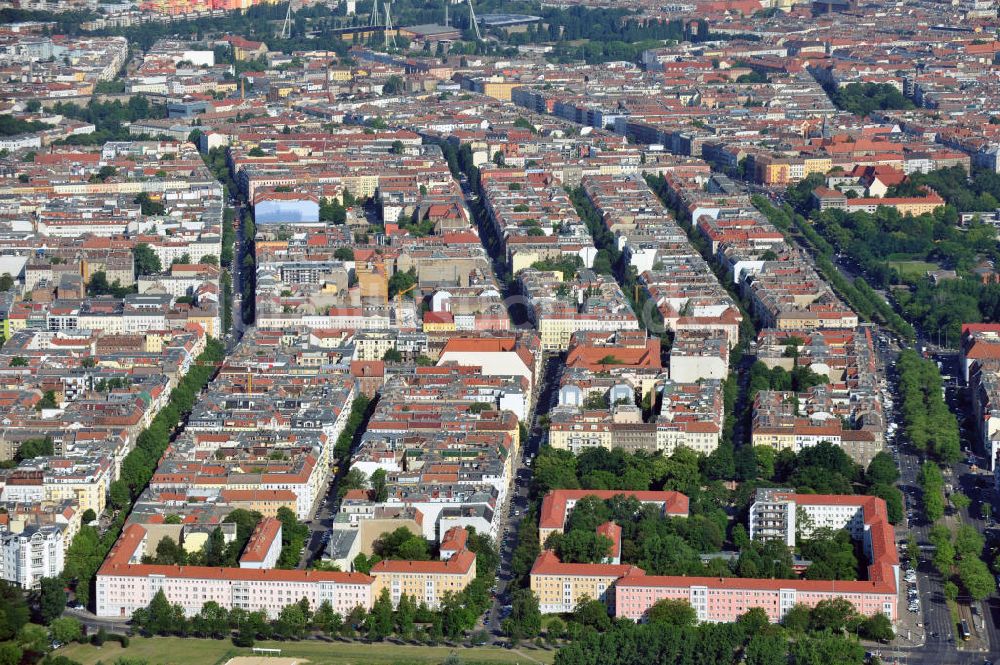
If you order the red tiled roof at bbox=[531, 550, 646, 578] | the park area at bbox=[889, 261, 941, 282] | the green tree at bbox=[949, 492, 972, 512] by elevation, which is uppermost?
the park area at bbox=[889, 261, 941, 282]

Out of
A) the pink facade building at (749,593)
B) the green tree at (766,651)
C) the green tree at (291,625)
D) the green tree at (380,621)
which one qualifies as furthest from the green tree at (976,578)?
the green tree at (291,625)

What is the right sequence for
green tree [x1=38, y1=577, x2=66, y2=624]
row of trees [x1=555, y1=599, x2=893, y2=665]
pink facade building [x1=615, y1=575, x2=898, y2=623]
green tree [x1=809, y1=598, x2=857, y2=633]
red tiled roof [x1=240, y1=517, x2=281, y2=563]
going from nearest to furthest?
row of trees [x1=555, y1=599, x2=893, y2=665] < green tree [x1=809, y1=598, x2=857, y2=633] < pink facade building [x1=615, y1=575, x2=898, y2=623] < green tree [x1=38, y1=577, x2=66, y2=624] < red tiled roof [x1=240, y1=517, x2=281, y2=563]

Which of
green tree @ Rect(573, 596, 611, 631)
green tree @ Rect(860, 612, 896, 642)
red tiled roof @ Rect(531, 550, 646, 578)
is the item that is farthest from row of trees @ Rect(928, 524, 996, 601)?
green tree @ Rect(573, 596, 611, 631)

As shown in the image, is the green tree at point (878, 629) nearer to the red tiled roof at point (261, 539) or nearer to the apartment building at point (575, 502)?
the apartment building at point (575, 502)

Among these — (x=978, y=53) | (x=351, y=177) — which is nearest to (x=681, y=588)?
(x=351, y=177)

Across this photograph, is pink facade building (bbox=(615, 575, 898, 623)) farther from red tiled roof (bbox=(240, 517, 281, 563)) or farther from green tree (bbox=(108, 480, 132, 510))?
green tree (bbox=(108, 480, 132, 510))
